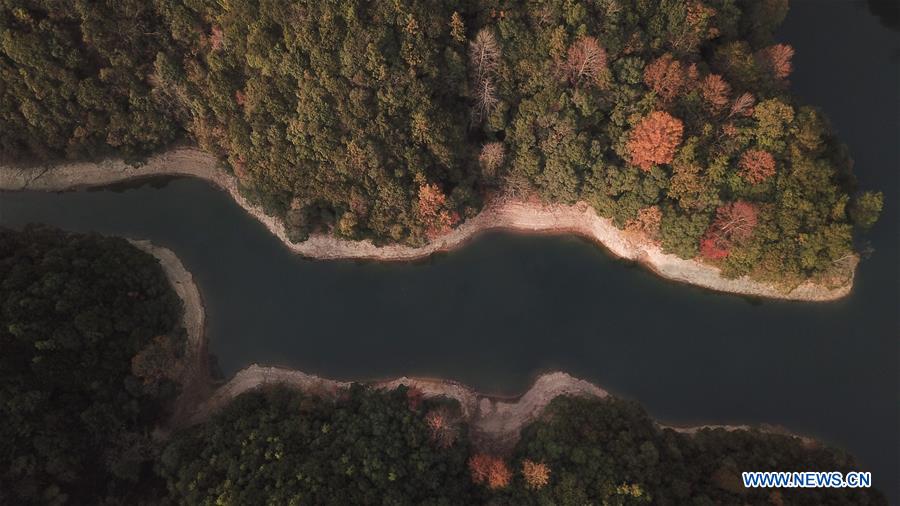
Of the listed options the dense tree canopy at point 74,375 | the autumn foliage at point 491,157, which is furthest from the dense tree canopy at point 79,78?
the autumn foliage at point 491,157

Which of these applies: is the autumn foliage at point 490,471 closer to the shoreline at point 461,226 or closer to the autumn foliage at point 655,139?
the shoreline at point 461,226

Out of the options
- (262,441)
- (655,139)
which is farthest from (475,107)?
(262,441)

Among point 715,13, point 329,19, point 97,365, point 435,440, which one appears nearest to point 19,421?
point 97,365

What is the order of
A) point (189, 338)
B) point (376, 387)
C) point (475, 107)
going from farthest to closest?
point (189, 338), point (376, 387), point (475, 107)

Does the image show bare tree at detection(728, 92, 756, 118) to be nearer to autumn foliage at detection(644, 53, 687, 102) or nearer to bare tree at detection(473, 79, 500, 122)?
autumn foliage at detection(644, 53, 687, 102)

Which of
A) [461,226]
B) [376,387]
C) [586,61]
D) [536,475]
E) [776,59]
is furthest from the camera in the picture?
[461,226]

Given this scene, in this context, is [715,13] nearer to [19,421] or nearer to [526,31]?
[526,31]

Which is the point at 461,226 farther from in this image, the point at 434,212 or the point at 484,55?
the point at 484,55
